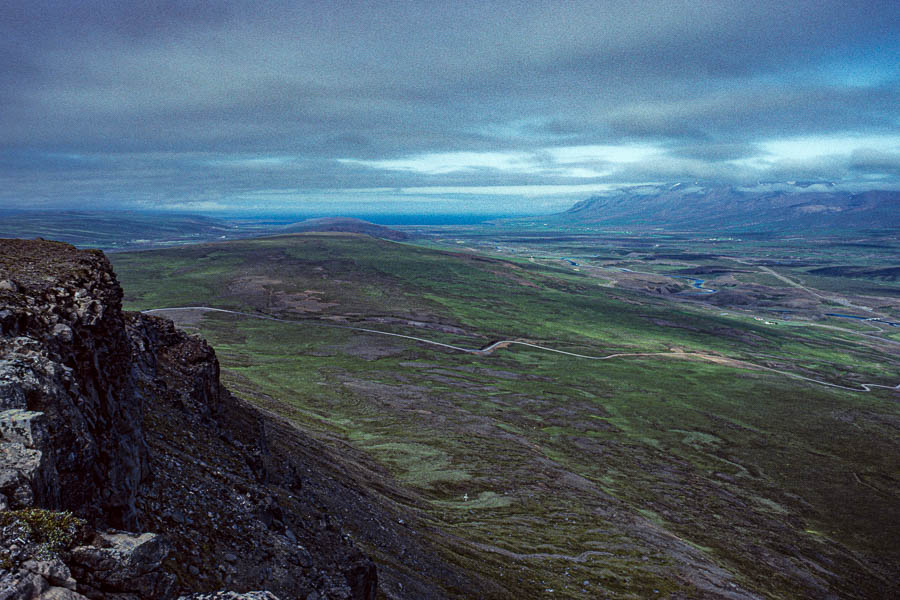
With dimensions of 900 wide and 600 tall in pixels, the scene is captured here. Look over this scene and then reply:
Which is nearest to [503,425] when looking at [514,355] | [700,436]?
[700,436]

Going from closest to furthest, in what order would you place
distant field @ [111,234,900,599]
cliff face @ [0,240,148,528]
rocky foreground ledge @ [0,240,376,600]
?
1. rocky foreground ledge @ [0,240,376,600]
2. cliff face @ [0,240,148,528]
3. distant field @ [111,234,900,599]

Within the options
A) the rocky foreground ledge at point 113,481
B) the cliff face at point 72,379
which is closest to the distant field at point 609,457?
the rocky foreground ledge at point 113,481

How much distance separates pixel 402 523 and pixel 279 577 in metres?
29.6

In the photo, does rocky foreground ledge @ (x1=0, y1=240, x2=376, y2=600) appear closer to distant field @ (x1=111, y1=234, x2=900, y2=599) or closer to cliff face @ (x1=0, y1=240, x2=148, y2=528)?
cliff face @ (x1=0, y1=240, x2=148, y2=528)

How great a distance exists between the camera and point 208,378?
4303 centimetres

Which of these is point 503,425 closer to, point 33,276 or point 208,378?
point 208,378

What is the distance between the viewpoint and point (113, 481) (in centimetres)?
2002

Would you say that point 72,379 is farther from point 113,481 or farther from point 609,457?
point 609,457

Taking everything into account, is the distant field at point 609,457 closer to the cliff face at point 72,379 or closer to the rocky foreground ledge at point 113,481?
the rocky foreground ledge at point 113,481

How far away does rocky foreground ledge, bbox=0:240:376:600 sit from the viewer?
1405 centimetres

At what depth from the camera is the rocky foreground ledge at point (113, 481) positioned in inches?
553

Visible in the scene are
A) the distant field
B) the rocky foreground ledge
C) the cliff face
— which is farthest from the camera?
the distant field

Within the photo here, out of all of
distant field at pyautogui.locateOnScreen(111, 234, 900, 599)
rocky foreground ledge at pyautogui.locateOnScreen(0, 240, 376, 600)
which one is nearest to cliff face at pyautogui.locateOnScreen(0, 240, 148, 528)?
rocky foreground ledge at pyautogui.locateOnScreen(0, 240, 376, 600)

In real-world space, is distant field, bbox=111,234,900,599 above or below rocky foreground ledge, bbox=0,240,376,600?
below
